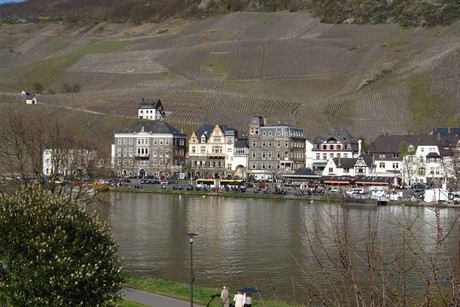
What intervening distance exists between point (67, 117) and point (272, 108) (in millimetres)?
32830

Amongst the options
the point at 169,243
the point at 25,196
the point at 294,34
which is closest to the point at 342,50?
the point at 294,34

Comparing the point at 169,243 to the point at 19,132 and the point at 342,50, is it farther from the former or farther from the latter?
the point at 342,50

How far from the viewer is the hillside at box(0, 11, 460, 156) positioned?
372 ft

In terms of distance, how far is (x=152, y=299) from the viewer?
23.0 metres

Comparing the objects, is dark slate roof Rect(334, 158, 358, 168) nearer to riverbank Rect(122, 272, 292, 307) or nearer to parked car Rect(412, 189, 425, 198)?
parked car Rect(412, 189, 425, 198)

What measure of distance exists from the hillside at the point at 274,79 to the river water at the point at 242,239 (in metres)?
49.5

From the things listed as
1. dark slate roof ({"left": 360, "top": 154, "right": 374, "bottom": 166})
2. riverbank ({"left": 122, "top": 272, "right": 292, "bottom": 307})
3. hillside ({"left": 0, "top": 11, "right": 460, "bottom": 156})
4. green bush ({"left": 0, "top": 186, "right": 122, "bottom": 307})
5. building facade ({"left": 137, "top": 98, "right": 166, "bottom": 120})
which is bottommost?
riverbank ({"left": 122, "top": 272, "right": 292, "bottom": 307})

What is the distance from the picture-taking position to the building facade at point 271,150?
93625 mm

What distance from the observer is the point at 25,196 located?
19000 mm

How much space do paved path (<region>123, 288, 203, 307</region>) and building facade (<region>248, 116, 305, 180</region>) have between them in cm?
6935

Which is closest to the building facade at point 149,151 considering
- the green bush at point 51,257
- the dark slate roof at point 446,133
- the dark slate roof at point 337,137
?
the dark slate roof at point 337,137

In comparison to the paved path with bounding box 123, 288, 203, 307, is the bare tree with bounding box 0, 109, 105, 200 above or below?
above

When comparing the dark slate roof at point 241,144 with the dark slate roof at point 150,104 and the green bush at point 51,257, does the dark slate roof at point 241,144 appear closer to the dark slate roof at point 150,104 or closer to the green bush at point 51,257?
the dark slate roof at point 150,104

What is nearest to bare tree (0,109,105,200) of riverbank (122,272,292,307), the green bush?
riverbank (122,272,292,307)
